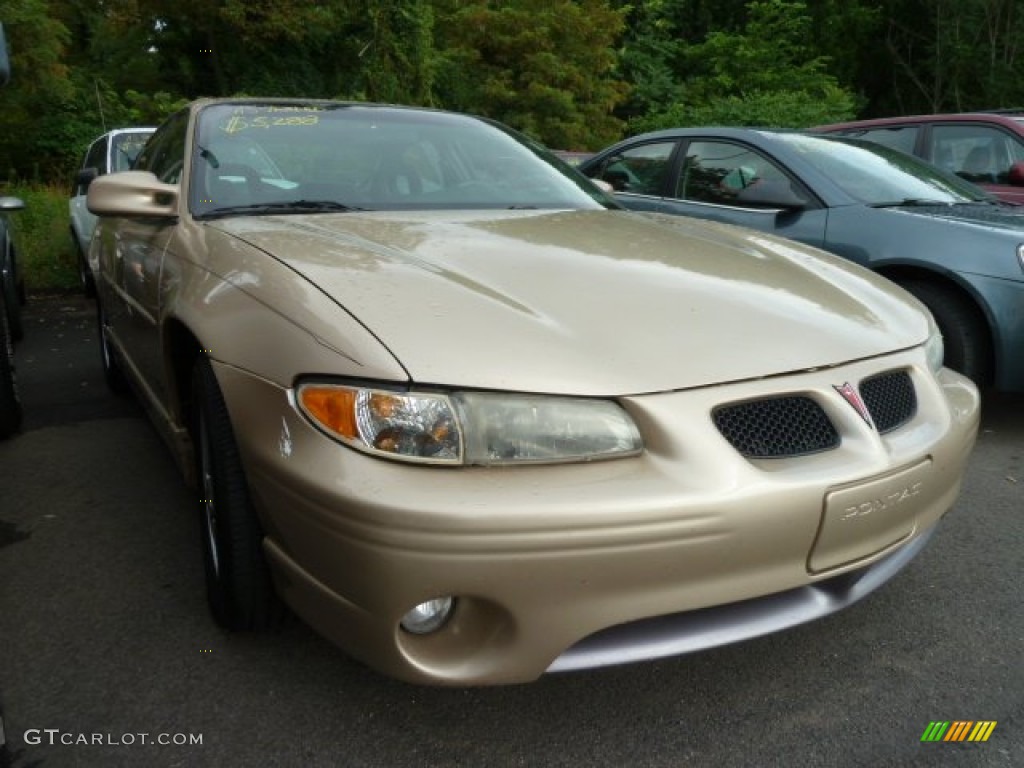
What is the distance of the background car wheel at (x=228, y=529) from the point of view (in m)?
1.81

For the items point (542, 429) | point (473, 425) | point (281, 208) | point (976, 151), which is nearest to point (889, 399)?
point (542, 429)

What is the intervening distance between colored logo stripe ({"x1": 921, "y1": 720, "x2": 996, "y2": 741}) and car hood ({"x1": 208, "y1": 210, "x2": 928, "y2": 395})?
79cm

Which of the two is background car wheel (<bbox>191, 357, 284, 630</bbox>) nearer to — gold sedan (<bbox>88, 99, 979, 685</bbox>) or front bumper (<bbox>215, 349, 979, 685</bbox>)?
gold sedan (<bbox>88, 99, 979, 685</bbox>)

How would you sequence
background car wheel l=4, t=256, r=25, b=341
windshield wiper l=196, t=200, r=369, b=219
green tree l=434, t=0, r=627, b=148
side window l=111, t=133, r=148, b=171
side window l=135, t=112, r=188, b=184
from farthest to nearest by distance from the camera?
1. green tree l=434, t=0, r=627, b=148
2. side window l=111, t=133, r=148, b=171
3. background car wheel l=4, t=256, r=25, b=341
4. side window l=135, t=112, r=188, b=184
5. windshield wiper l=196, t=200, r=369, b=219

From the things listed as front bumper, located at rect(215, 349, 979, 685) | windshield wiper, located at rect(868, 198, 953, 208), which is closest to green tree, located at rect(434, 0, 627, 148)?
windshield wiper, located at rect(868, 198, 953, 208)

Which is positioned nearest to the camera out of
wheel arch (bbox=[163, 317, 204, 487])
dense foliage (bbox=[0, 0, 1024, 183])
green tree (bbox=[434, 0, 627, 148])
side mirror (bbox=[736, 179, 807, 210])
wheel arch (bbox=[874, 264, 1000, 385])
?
wheel arch (bbox=[163, 317, 204, 487])

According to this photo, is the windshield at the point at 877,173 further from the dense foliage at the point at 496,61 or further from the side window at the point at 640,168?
the dense foliage at the point at 496,61

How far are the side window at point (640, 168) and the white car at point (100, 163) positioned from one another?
12.3 feet

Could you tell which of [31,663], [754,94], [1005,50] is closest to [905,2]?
[1005,50]

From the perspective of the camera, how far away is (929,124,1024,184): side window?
5.61m

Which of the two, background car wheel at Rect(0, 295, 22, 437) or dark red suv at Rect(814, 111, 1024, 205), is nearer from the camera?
background car wheel at Rect(0, 295, 22, 437)

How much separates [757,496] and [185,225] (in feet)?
5.67

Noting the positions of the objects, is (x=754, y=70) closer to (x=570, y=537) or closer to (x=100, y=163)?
(x=100, y=163)

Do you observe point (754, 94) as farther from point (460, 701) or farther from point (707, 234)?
point (460, 701)
